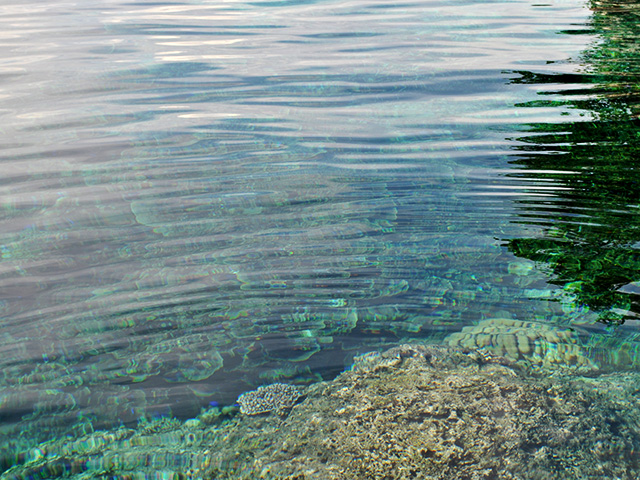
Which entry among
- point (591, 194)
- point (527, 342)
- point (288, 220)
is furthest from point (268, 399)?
point (591, 194)

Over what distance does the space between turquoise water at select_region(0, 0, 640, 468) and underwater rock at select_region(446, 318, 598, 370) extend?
0.28ft

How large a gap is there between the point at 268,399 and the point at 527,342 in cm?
181

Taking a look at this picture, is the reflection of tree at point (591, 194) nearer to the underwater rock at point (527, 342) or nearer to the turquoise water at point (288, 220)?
the turquoise water at point (288, 220)

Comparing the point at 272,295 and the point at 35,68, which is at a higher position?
the point at 35,68

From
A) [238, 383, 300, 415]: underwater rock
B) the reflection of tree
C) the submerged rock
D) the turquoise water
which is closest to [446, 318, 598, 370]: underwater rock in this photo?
the turquoise water

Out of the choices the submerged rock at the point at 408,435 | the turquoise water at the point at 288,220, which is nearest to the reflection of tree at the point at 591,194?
the turquoise water at the point at 288,220

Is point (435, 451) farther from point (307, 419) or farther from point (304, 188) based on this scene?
point (304, 188)

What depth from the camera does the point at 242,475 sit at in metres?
2.81

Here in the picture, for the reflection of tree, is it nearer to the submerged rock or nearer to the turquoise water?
the turquoise water

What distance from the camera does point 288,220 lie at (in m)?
5.34

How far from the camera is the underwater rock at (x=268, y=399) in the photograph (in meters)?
3.38

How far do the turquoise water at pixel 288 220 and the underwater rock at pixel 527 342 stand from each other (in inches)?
3.4

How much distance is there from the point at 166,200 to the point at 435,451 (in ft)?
13.1

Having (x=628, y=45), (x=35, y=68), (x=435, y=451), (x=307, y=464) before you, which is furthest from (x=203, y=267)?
(x=628, y=45)
